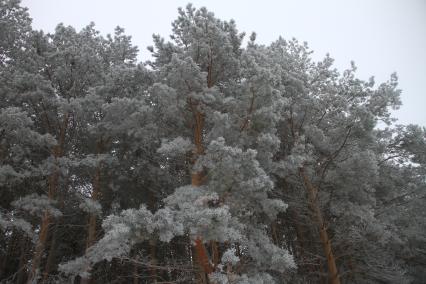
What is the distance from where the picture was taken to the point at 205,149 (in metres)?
9.36

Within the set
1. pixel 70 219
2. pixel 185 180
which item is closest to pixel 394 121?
pixel 185 180

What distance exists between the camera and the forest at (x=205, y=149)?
→ 25.3ft

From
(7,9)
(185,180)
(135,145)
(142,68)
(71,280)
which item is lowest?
(71,280)

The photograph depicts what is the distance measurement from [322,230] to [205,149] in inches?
168

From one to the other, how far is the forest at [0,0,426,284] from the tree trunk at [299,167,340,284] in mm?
43

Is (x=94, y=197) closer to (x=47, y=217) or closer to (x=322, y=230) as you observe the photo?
(x=47, y=217)

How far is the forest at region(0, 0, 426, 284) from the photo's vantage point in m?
7.71

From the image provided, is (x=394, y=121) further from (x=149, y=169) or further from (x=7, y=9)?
(x=7, y=9)

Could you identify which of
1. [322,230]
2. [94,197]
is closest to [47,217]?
[94,197]

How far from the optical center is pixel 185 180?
1198cm

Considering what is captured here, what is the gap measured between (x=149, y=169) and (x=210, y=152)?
5.00 m

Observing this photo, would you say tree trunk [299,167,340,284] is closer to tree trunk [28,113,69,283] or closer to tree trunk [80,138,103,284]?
tree trunk [80,138,103,284]

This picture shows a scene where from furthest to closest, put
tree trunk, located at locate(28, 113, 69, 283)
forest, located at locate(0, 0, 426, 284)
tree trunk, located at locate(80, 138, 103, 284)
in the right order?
tree trunk, located at locate(80, 138, 103, 284)
tree trunk, located at locate(28, 113, 69, 283)
forest, located at locate(0, 0, 426, 284)

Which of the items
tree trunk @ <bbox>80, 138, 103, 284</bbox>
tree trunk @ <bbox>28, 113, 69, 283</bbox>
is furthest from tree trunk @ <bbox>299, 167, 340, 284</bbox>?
tree trunk @ <bbox>28, 113, 69, 283</bbox>
